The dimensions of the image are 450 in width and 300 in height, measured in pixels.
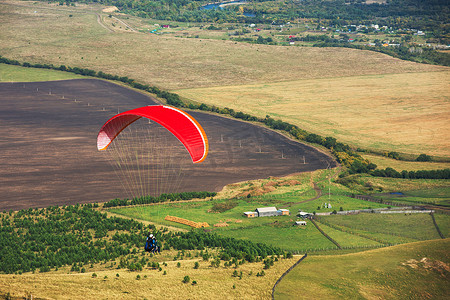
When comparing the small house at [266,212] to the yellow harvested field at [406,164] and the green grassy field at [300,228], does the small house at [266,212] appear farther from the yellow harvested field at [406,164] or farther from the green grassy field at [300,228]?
the yellow harvested field at [406,164]

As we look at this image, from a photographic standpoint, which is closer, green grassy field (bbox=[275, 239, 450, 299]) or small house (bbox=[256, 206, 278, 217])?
green grassy field (bbox=[275, 239, 450, 299])

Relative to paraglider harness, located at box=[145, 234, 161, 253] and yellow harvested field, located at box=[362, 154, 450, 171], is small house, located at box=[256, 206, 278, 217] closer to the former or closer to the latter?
paraglider harness, located at box=[145, 234, 161, 253]

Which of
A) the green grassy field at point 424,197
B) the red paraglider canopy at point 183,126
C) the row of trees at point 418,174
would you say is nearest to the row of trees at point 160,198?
the red paraglider canopy at point 183,126

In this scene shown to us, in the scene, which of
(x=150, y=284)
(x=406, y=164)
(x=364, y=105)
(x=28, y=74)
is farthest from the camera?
(x=28, y=74)

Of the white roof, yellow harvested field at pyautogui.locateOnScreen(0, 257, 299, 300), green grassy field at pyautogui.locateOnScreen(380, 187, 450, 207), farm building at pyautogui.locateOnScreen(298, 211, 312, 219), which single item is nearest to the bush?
green grassy field at pyautogui.locateOnScreen(380, 187, 450, 207)

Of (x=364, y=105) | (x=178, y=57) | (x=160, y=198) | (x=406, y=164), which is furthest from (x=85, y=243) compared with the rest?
(x=178, y=57)

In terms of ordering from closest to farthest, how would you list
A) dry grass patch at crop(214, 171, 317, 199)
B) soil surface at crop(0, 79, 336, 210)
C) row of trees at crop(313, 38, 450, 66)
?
soil surface at crop(0, 79, 336, 210), dry grass patch at crop(214, 171, 317, 199), row of trees at crop(313, 38, 450, 66)

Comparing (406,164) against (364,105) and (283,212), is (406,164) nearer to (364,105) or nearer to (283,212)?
(283,212)

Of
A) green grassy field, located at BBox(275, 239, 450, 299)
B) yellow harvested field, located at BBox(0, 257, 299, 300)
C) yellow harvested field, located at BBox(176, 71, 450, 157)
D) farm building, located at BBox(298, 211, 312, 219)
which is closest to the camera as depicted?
yellow harvested field, located at BBox(0, 257, 299, 300)
